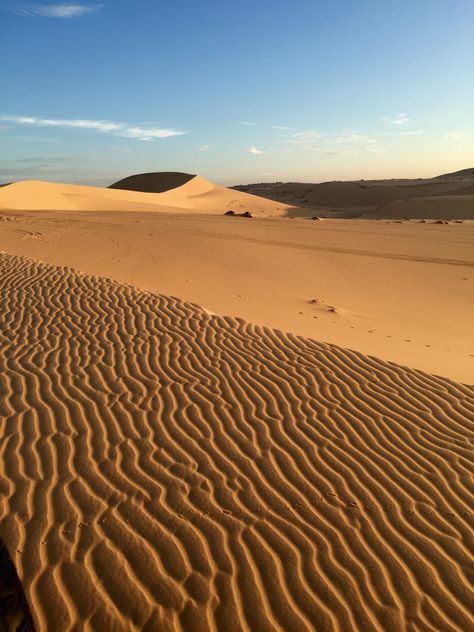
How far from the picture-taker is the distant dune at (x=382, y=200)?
3856 cm

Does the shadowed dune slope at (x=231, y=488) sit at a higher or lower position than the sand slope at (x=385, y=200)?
lower

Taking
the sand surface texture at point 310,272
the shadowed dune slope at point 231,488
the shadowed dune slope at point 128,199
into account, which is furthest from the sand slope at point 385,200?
the shadowed dune slope at point 231,488

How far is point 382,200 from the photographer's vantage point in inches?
2363

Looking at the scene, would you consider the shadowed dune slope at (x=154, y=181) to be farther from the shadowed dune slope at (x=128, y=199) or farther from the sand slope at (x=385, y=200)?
the sand slope at (x=385, y=200)

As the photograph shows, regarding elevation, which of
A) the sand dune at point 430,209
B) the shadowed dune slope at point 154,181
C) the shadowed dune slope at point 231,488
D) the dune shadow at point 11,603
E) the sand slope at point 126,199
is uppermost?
the shadowed dune slope at point 154,181

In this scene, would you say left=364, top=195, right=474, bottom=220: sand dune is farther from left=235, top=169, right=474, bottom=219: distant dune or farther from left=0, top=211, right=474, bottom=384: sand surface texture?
left=0, top=211, right=474, bottom=384: sand surface texture

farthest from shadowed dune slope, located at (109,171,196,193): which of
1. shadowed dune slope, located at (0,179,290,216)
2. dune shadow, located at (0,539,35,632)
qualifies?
dune shadow, located at (0,539,35,632)

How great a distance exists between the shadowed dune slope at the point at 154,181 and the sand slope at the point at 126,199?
224cm

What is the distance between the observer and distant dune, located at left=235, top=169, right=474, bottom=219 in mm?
38562

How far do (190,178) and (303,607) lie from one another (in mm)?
70322

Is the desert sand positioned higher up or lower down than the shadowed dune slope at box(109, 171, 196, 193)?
lower down

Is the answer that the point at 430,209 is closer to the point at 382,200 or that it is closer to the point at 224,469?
the point at 382,200

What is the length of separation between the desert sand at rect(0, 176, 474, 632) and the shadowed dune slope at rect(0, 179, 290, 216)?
3099cm

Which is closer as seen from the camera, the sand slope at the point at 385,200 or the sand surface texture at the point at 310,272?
the sand surface texture at the point at 310,272
